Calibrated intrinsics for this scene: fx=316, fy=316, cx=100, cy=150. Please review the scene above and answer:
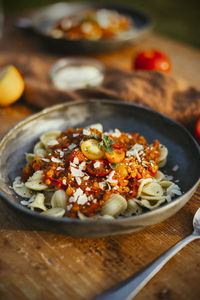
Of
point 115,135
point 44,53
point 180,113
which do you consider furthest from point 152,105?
point 44,53

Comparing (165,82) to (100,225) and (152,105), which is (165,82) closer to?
(152,105)

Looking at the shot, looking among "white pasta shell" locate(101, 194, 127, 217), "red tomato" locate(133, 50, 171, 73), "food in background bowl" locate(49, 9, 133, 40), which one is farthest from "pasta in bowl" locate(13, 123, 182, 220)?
"food in background bowl" locate(49, 9, 133, 40)

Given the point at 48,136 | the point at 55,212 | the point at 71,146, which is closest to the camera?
the point at 55,212

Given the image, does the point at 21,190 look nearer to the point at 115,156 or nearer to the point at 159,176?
the point at 115,156

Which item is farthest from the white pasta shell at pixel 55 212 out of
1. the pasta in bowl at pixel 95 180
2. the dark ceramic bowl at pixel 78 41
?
the dark ceramic bowl at pixel 78 41

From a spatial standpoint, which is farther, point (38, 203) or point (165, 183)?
point (165, 183)

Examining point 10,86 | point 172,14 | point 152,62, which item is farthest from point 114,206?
point 172,14

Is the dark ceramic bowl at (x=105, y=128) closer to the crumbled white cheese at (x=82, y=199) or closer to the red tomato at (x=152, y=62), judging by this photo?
the crumbled white cheese at (x=82, y=199)
